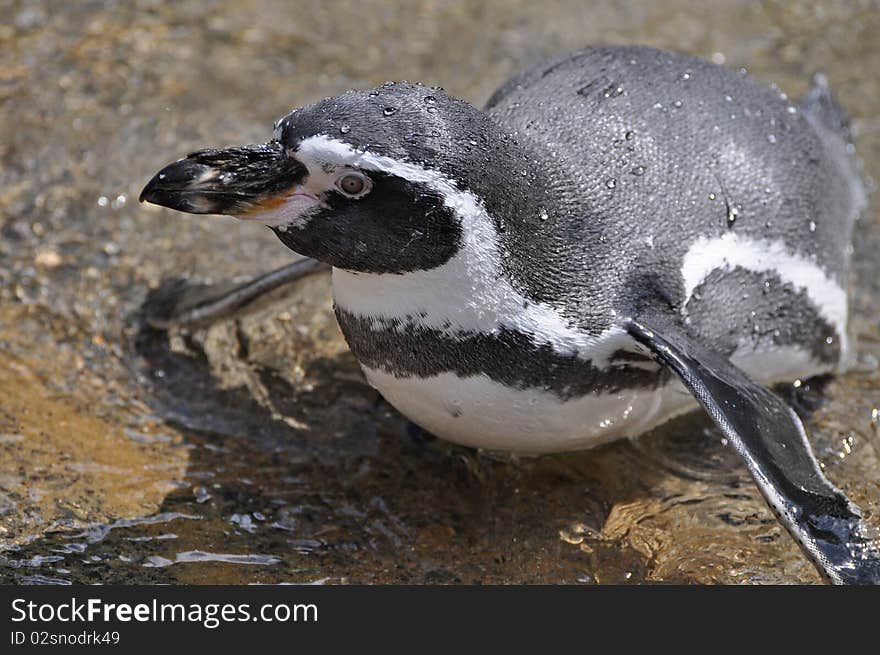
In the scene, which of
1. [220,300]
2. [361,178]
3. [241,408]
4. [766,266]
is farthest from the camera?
[220,300]

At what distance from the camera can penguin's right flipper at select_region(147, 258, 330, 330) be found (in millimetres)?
3844

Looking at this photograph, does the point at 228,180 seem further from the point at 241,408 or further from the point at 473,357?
the point at 241,408

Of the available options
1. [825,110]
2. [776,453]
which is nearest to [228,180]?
[776,453]

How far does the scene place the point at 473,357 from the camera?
3078mm

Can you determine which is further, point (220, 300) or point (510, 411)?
point (220, 300)

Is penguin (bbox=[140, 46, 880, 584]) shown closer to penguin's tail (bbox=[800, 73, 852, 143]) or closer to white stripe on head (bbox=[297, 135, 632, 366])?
white stripe on head (bbox=[297, 135, 632, 366])

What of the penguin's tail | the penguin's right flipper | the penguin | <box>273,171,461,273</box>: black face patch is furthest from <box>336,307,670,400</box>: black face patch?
the penguin's tail

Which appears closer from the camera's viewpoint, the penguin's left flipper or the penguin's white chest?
the penguin's left flipper

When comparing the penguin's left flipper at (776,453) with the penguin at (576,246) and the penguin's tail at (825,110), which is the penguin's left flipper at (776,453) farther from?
the penguin's tail at (825,110)

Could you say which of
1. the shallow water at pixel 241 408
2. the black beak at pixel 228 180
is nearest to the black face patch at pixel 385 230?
the black beak at pixel 228 180

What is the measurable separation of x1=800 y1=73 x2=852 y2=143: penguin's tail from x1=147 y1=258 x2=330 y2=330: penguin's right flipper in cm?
177

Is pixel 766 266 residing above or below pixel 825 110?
below

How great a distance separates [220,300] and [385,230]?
1.21 metres

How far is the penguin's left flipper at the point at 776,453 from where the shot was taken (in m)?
2.86
